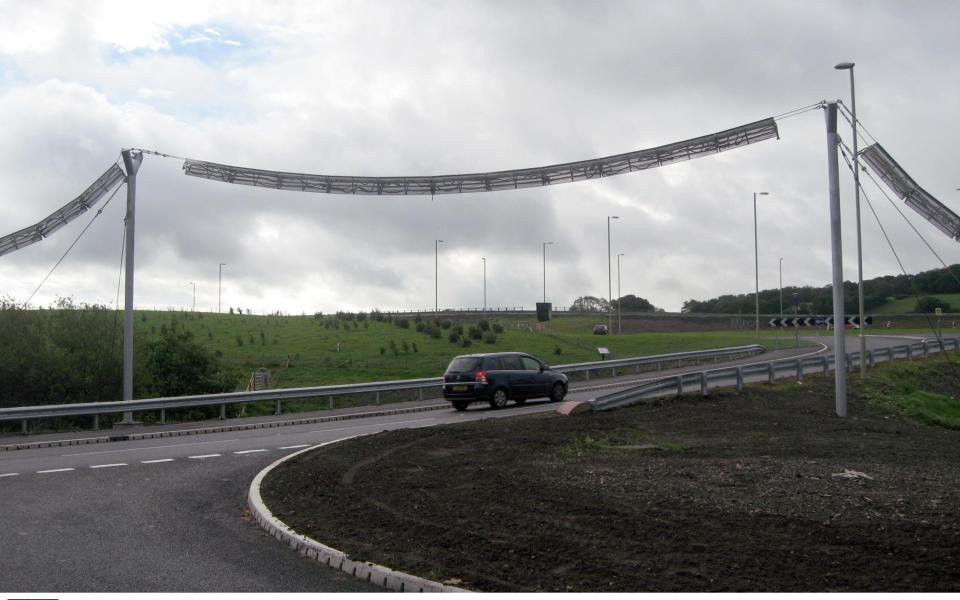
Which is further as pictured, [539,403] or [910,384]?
[910,384]

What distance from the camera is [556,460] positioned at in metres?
13.7

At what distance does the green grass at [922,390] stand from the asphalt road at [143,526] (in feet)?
59.7

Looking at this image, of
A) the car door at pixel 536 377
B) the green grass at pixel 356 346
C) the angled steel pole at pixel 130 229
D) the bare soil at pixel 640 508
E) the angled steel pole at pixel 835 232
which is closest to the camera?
the bare soil at pixel 640 508

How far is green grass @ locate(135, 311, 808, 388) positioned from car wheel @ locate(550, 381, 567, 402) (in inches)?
486

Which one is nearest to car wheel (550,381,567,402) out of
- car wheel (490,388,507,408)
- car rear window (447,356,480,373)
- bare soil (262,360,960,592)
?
car wheel (490,388,507,408)

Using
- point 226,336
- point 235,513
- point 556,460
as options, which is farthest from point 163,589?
point 226,336

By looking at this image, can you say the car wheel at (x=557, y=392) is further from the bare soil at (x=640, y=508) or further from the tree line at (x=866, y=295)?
the tree line at (x=866, y=295)

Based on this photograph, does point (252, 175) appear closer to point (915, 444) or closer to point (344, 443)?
point (344, 443)

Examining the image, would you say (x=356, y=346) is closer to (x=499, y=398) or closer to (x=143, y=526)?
(x=499, y=398)

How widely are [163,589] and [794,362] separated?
26.7 m

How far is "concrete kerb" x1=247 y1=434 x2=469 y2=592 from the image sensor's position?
23.9 ft

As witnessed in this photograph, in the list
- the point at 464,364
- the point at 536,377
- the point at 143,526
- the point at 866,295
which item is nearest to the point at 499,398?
the point at 464,364

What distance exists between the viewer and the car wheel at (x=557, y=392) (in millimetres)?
29031

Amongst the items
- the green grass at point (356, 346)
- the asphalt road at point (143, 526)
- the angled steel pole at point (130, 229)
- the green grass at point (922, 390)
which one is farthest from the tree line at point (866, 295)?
the asphalt road at point (143, 526)
